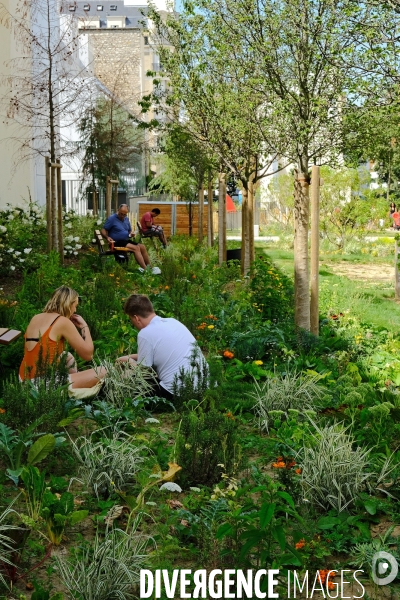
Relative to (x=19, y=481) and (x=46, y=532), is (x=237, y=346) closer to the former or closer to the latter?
(x=19, y=481)

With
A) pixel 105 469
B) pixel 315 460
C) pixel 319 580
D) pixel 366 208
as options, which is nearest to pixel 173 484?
pixel 105 469

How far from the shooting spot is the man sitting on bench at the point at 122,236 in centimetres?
1349

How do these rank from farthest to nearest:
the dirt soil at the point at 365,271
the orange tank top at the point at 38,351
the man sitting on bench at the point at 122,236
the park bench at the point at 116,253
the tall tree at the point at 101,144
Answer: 1. the tall tree at the point at 101,144
2. the dirt soil at the point at 365,271
3. the park bench at the point at 116,253
4. the man sitting on bench at the point at 122,236
5. the orange tank top at the point at 38,351

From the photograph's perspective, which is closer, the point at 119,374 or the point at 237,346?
the point at 119,374

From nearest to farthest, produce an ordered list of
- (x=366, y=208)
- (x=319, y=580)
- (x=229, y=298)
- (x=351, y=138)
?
(x=319, y=580) → (x=351, y=138) → (x=229, y=298) → (x=366, y=208)

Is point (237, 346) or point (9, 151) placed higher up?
point (9, 151)

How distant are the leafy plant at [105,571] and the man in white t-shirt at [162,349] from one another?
2.73 meters

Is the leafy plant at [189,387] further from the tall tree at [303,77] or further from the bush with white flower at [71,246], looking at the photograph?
the bush with white flower at [71,246]

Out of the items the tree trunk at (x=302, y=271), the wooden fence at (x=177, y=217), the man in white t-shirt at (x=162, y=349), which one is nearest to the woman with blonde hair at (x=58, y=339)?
the man in white t-shirt at (x=162, y=349)

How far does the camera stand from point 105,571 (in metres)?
3.33

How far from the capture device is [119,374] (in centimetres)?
602

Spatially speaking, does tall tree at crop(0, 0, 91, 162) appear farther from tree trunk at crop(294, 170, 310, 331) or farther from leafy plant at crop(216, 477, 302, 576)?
leafy plant at crop(216, 477, 302, 576)

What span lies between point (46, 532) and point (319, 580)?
128cm

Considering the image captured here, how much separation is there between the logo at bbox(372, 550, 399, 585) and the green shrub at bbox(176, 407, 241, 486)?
3.49 feet
